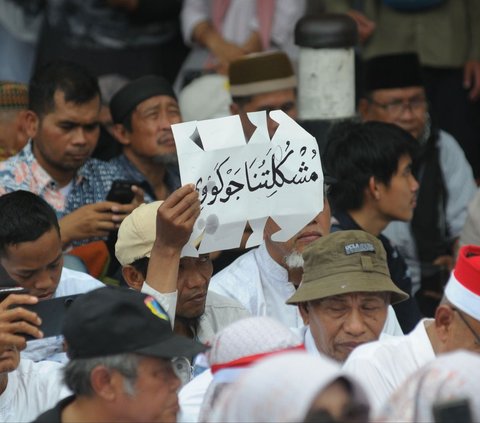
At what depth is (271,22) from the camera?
938 cm

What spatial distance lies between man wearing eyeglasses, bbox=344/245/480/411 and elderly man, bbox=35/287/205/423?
0.92m

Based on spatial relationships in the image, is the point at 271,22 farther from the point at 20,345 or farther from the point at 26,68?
the point at 20,345

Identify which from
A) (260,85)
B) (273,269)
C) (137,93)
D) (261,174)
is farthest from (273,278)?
(260,85)

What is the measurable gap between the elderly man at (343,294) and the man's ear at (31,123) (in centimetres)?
235

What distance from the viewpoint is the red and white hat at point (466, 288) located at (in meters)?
5.14

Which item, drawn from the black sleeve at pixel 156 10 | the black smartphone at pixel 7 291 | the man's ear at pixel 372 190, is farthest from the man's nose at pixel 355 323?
the black sleeve at pixel 156 10

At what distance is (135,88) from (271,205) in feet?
8.10

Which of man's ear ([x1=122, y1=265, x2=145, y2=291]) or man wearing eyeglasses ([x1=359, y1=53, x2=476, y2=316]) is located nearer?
man's ear ([x1=122, y1=265, x2=145, y2=291])

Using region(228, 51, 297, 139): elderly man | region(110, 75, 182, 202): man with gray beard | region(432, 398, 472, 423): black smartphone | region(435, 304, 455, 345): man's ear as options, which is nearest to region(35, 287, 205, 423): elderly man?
region(432, 398, 472, 423): black smartphone

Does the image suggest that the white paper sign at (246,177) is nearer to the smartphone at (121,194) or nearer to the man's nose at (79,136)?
the smartphone at (121,194)

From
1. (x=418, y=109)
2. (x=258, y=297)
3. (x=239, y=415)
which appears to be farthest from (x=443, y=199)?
(x=239, y=415)

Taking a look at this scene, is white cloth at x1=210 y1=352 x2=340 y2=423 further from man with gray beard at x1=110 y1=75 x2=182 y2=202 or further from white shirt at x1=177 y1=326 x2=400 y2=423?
man with gray beard at x1=110 y1=75 x2=182 y2=202

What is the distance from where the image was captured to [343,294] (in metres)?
5.57

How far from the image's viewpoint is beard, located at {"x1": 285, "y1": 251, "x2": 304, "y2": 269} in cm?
634
